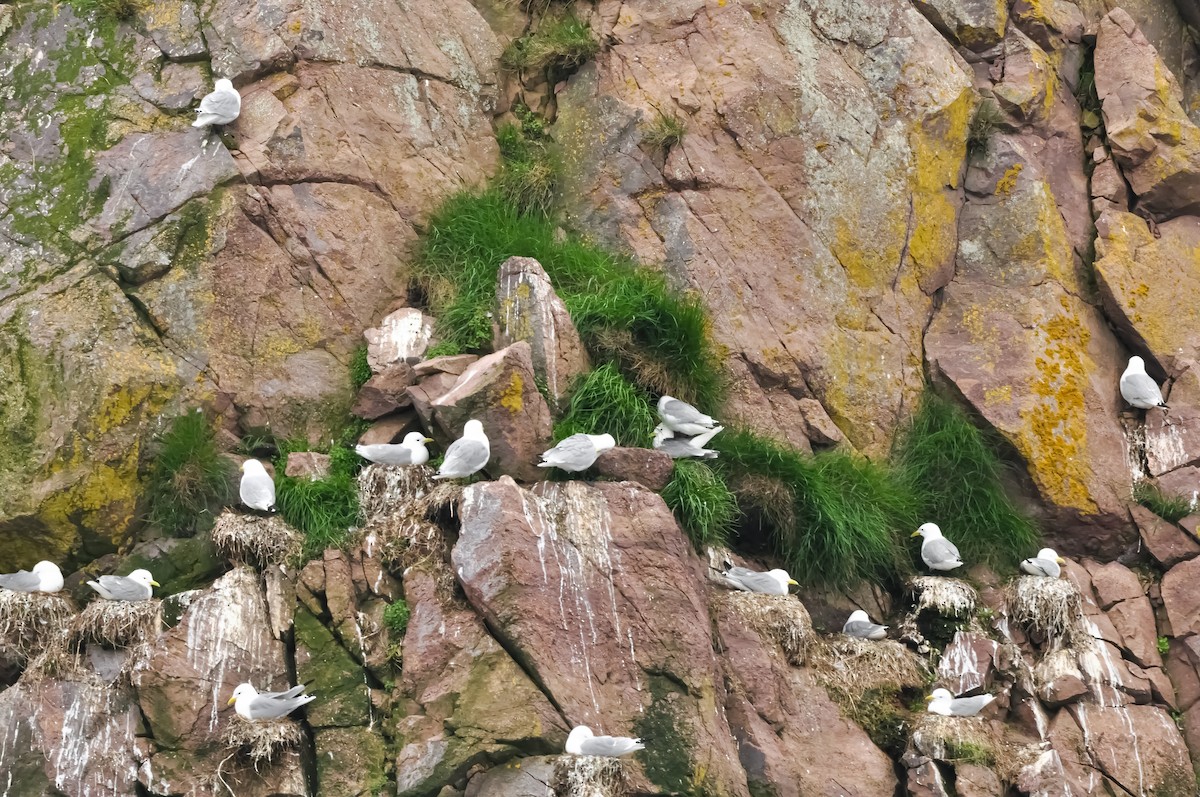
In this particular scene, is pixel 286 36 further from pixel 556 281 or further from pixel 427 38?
pixel 556 281

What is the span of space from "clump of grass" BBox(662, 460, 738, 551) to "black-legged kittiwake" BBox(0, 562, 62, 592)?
3.79m

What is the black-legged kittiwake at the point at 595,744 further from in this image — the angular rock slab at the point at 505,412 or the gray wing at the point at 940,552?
the gray wing at the point at 940,552

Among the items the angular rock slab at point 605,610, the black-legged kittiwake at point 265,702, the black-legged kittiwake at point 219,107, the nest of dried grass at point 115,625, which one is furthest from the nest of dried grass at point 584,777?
the black-legged kittiwake at point 219,107

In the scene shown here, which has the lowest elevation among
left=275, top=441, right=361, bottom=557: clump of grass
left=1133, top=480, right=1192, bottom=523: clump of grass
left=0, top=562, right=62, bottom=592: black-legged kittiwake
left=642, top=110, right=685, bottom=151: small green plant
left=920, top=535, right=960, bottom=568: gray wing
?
left=920, top=535, right=960, bottom=568: gray wing

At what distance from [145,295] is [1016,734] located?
6.48 meters

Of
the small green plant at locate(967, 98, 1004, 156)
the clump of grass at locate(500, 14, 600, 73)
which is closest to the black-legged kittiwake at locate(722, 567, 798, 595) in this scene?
the small green plant at locate(967, 98, 1004, 156)

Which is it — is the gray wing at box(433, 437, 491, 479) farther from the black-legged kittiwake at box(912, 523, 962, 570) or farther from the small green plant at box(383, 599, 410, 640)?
the black-legged kittiwake at box(912, 523, 962, 570)

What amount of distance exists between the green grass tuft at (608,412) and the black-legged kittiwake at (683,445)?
90 mm

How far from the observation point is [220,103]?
1055cm

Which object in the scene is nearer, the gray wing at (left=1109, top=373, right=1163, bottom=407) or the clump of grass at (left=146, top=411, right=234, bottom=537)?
the clump of grass at (left=146, top=411, right=234, bottom=537)

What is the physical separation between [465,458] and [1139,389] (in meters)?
5.45

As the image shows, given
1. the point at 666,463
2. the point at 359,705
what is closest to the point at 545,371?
the point at 666,463

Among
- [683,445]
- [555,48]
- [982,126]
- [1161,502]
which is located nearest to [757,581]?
[683,445]

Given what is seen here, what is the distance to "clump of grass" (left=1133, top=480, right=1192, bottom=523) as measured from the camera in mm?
10867
